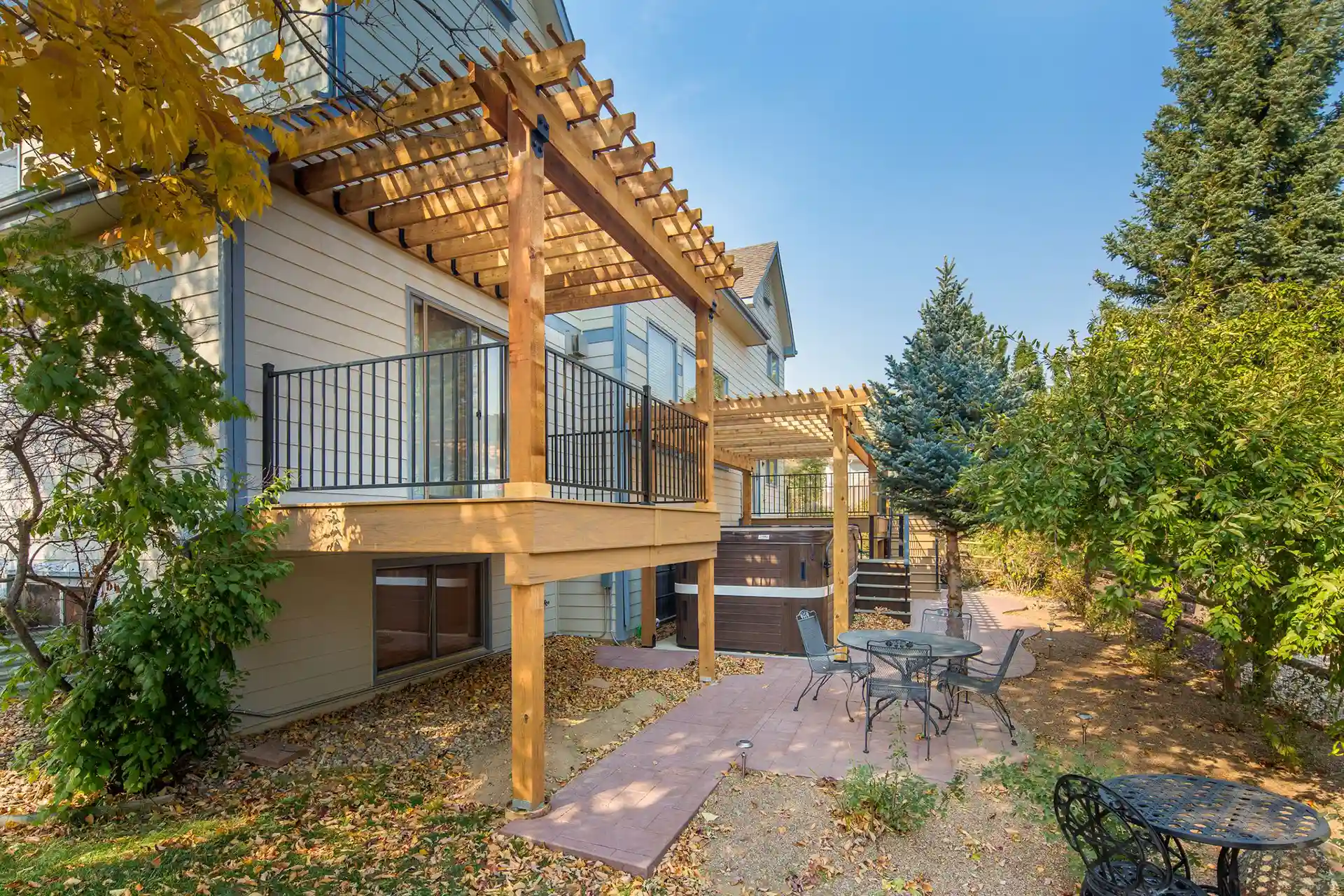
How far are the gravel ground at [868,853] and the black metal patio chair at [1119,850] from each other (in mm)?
593

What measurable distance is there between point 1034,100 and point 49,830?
16.7 metres

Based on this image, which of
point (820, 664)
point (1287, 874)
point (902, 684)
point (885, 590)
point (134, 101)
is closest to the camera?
point (134, 101)

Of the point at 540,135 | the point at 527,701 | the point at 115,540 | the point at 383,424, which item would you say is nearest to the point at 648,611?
the point at 383,424

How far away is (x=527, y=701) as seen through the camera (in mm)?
Answer: 4219

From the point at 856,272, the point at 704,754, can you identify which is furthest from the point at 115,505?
the point at 856,272

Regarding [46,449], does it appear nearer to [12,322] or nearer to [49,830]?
[12,322]

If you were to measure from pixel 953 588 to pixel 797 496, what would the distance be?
8844 millimetres

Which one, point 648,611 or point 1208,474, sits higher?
point 1208,474

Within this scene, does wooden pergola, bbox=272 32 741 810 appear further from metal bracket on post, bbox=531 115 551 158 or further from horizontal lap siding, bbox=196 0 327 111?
horizontal lap siding, bbox=196 0 327 111

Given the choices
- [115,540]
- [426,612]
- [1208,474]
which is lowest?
[426,612]

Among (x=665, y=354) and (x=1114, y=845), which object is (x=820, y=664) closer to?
(x=1114, y=845)

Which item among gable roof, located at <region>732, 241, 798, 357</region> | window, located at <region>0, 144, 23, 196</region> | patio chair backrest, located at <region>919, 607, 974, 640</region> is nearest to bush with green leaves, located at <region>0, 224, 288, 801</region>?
window, located at <region>0, 144, 23, 196</region>

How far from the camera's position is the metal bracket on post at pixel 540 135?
171 inches

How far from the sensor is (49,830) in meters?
3.86
